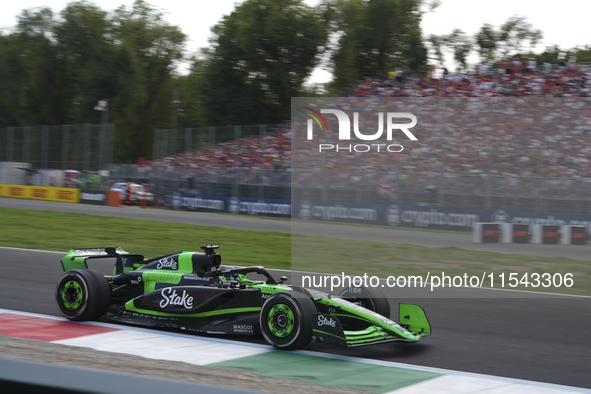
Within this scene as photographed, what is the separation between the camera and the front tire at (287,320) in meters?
5.32

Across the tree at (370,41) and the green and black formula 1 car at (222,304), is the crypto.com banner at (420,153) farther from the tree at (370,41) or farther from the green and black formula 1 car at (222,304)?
the tree at (370,41)

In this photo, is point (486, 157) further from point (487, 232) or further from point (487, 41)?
point (487, 41)

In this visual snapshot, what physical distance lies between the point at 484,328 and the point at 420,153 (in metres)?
11.2

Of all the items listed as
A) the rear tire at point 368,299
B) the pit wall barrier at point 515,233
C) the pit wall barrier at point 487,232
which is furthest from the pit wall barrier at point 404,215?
the rear tire at point 368,299

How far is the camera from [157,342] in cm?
585

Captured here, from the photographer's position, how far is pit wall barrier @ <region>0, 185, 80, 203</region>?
2906 cm

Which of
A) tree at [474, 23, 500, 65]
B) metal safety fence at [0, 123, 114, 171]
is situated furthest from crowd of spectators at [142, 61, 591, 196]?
tree at [474, 23, 500, 65]

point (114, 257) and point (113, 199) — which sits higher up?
point (113, 199)

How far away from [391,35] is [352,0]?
3192 millimetres

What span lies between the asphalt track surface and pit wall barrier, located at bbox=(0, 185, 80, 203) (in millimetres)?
17280

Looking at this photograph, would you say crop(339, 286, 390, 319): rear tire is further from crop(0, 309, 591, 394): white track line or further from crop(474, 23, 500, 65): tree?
crop(474, 23, 500, 65): tree

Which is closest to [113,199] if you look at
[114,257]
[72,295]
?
[114,257]

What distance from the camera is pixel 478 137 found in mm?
17922

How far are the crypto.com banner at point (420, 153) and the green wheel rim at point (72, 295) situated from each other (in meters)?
7.60
